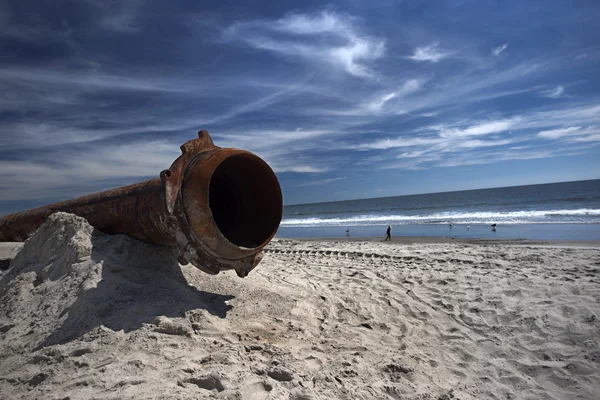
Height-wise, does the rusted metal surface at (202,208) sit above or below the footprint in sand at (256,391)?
above

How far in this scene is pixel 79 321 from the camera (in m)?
2.84

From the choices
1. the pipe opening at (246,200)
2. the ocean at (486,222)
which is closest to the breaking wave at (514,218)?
the ocean at (486,222)

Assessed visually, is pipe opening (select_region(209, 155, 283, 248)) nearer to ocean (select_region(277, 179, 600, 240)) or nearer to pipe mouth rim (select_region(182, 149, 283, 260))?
pipe mouth rim (select_region(182, 149, 283, 260))

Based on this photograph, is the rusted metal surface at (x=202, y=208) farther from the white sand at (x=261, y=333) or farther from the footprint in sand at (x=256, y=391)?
the footprint in sand at (x=256, y=391)

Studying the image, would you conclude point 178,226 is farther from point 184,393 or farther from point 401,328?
point 401,328

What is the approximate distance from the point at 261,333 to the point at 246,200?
61.1 inches

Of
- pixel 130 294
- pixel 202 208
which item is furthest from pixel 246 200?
pixel 130 294

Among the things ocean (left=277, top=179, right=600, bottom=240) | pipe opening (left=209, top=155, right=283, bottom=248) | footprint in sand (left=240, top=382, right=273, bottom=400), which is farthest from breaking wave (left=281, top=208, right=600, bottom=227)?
footprint in sand (left=240, top=382, right=273, bottom=400)

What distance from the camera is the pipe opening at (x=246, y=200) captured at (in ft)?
12.5

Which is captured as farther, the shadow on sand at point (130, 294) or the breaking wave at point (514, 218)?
the breaking wave at point (514, 218)

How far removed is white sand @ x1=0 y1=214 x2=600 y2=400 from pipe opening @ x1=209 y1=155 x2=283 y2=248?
2.10ft

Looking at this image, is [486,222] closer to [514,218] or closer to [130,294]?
[514,218]

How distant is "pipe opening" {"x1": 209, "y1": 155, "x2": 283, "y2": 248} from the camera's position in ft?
12.5

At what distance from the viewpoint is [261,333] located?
316 centimetres
